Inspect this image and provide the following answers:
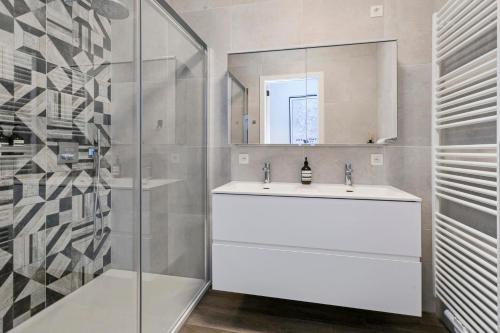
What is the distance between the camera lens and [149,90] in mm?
1343

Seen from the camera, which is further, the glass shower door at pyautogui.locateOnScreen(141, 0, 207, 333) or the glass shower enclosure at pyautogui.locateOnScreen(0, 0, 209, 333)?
the glass shower door at pyautogui.locateOnScreen(141, 0, 207, 333)

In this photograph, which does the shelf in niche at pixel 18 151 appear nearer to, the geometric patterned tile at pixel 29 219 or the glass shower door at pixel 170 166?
the geometric patterned tile at pixel 29 219

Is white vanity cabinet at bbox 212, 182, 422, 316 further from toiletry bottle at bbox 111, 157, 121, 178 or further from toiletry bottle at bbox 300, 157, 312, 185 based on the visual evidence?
toiletry bottle at bbox 111, 157, 121, 178

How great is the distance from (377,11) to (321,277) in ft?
5.86

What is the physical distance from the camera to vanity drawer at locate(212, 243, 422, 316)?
4.72 feet

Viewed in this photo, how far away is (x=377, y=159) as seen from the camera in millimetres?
1899

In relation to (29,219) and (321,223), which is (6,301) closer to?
(29,219)

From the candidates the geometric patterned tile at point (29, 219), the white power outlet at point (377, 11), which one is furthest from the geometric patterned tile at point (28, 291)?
the white power outlet at point (377, 11)

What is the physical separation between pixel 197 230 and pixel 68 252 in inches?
36.6

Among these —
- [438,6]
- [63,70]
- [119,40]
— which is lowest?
[63,70]

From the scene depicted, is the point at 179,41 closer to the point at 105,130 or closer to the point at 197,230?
the point at 105,130

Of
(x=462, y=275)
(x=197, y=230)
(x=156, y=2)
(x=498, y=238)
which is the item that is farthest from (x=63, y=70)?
(x=462, y=275)

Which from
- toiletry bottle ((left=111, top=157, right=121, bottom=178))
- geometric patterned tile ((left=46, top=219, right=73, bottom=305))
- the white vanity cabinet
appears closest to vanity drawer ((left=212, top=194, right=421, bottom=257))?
the white vanity cabinet

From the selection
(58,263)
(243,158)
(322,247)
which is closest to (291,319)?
(322,247)
